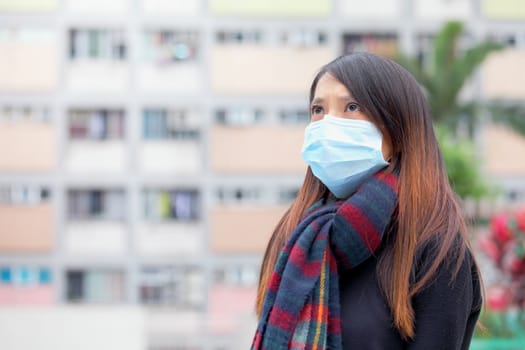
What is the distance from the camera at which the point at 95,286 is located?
20.0 metres

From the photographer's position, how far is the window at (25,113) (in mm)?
19891

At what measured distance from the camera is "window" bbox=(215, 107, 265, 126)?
20094 millimetres

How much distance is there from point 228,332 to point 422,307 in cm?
1663

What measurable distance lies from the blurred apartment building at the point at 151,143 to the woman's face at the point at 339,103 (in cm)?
1815

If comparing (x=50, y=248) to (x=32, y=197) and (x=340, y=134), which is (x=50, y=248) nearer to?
(x=32, y=197)

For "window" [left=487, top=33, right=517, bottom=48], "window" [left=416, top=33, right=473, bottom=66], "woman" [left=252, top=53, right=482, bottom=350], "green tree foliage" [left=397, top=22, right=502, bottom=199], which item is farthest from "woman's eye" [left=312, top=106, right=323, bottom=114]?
"window" [left=487, top=33, right=517, bottom=48]

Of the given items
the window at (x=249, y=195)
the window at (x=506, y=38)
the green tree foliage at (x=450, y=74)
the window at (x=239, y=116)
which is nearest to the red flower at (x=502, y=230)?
the green tree foliage at (x=450, y=74)

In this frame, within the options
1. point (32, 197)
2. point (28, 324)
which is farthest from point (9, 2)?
point (28, 324)

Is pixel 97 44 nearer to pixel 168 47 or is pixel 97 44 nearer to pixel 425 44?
pixel 168 47

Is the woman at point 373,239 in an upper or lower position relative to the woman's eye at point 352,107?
lower

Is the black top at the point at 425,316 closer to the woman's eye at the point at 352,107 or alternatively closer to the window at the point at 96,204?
the woman's eye at the point at 352,107

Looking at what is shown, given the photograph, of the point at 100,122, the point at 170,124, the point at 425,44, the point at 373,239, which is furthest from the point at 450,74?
the point at 373,239

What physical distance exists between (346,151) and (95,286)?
61.6 feet

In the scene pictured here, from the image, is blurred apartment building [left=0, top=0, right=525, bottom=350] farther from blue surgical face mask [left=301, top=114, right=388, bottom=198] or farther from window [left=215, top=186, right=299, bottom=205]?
blue surgical face mask [left=301, top=114, right=388, bottom=198]
